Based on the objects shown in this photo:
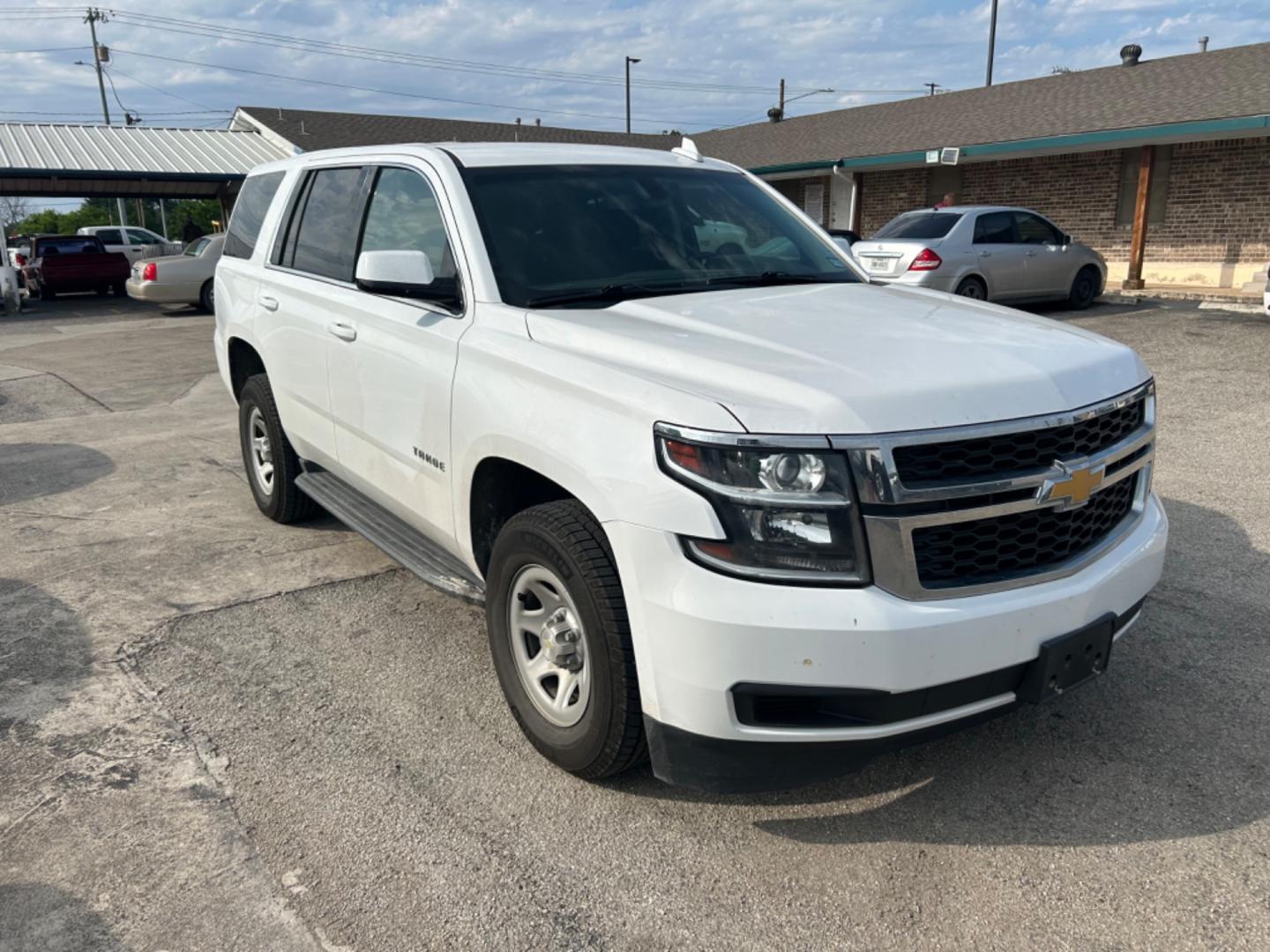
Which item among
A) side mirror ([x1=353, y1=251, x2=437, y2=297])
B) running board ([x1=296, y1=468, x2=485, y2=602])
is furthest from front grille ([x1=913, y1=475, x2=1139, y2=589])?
side mirror ([x1=353, y1=251, x2=437, y2=297])

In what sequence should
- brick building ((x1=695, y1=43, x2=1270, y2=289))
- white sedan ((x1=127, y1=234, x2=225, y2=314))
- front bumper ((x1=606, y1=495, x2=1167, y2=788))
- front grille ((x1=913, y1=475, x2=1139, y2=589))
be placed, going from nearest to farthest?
front bumper ((x1=606, y1=495, x2=1167, y2=788))
front grille ((x1=913, y1=475, x2=1139, y2=589))
brick building ((x1=695, y1=43, x2=1270, y2=289))
white sedan ((x1=127, y1=234, x2=225, y2=314))

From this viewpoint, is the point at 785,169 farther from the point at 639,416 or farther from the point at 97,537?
the point at 639,416

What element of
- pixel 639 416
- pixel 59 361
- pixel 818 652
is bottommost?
pixel 59 361

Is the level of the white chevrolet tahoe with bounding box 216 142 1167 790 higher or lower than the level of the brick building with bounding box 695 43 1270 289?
lower

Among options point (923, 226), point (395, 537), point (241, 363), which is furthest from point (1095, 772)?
point (923, 226)

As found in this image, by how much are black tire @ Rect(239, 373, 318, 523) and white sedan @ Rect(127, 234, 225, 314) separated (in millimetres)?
15630

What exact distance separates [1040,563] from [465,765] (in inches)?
74.8

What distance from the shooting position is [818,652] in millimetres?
2424

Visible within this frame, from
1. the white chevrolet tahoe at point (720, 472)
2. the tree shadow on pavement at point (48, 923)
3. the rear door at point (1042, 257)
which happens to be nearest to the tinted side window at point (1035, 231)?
the rear door at point (1042, 257)

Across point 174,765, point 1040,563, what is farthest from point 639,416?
point 174,765

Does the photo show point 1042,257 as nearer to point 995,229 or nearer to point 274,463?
point 995,229

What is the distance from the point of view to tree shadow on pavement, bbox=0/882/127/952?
250cm

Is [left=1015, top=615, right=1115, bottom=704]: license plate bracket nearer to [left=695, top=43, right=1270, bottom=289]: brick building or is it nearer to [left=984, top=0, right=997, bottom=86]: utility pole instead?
[left=695, top=43, right=1270, bottom=289]: brick building

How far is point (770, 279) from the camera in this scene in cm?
400
